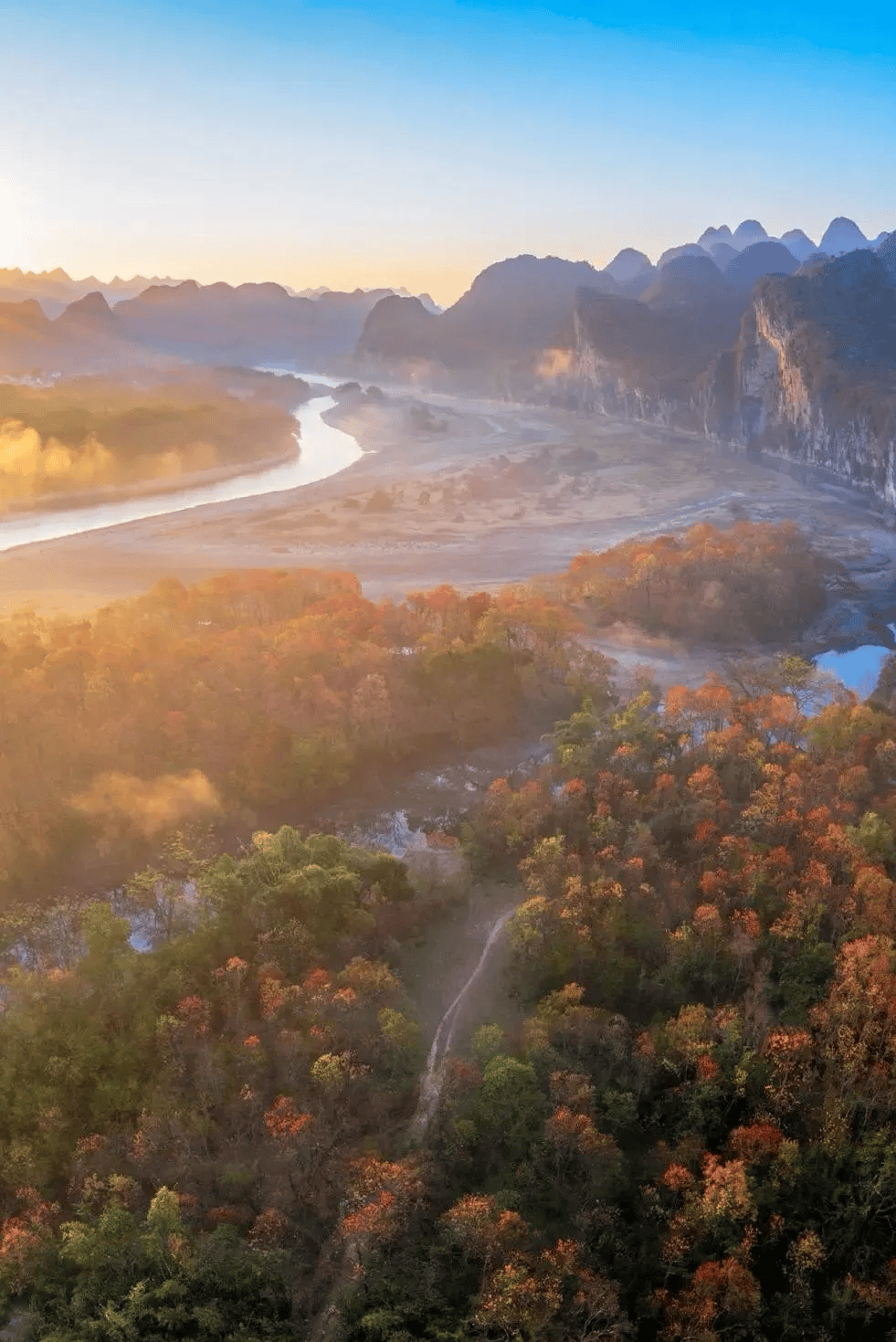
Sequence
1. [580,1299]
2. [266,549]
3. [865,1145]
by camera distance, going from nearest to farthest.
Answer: [580,1299], [865,1145], [266,549]

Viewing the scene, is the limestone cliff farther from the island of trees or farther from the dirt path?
the dirt path

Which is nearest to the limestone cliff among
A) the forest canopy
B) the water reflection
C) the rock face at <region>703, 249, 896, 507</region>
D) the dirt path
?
the rock face at <region>703, 249, 896, 507</region>

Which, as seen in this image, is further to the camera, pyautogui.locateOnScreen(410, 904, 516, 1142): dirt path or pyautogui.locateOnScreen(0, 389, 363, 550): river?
pyautogui.locateOnScreen(0, 389, 363, 550): river

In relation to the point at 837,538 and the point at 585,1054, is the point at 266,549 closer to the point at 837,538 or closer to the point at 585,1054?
the point at 837,538

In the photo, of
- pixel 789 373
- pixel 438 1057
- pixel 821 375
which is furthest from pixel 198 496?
pixel 438 1057

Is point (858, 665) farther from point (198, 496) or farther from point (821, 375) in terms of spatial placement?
point (198, 496)

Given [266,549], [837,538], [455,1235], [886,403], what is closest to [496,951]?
[455,1235]
